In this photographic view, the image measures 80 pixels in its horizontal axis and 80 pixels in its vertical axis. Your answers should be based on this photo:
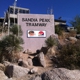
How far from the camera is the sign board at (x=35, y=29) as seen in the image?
57.7 ft

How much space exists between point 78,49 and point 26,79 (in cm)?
370

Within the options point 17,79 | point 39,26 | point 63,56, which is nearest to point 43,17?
point 39,26

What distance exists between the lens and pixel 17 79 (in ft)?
32.6

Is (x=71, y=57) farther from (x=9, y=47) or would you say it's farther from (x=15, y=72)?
(x=9, y=47)

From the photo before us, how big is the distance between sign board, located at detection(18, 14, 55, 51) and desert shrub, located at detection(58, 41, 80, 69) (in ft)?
19.7

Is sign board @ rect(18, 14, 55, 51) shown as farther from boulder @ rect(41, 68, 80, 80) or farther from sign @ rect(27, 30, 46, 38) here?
boulder @ rect(41, 68, 80, 80)

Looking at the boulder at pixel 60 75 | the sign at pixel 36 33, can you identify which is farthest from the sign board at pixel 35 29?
the boulder at pixel 60 75

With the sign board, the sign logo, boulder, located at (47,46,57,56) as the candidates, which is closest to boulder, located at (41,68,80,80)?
boulder, located at (47,46,57,56)

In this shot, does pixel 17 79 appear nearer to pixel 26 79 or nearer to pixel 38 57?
pixel 26 79

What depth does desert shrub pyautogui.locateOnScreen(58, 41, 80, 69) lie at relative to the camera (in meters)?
10.6

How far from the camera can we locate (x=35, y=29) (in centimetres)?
1797

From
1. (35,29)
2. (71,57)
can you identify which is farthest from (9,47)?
(35,29)

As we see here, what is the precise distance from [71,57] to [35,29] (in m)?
7.74

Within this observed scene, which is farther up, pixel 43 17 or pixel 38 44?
pixel 43 17
